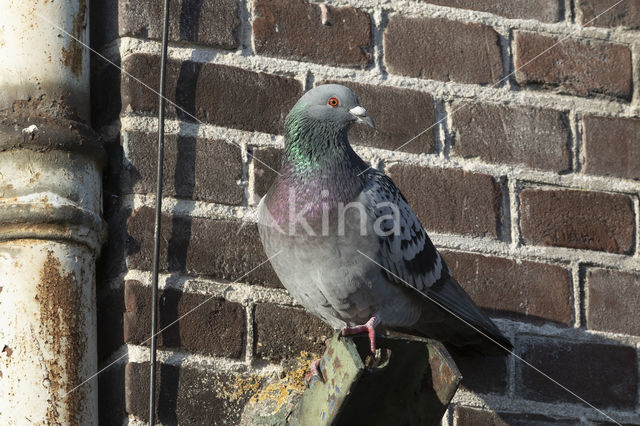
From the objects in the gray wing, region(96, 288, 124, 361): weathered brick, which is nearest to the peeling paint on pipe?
region(96, 288, 124, 361): weathered brick

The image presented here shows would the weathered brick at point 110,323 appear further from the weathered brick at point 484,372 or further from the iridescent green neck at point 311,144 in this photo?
the weathered brick at point 484,372

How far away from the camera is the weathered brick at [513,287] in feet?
6.64

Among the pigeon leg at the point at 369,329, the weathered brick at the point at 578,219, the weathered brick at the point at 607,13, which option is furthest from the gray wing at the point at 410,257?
the weathered brick at the point at 607,13

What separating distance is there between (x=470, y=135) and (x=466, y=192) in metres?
0.13

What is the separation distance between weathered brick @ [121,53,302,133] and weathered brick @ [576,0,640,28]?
2.41 ft

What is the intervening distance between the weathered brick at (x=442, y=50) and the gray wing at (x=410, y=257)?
11.1 inches

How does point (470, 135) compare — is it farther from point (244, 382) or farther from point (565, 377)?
point (244, 382)

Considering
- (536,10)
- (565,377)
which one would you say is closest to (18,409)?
(565,377)

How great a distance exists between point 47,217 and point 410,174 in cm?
76

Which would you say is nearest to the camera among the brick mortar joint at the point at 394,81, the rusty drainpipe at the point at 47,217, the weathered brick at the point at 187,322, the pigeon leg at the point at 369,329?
the pigeon leg at the point at 369,329

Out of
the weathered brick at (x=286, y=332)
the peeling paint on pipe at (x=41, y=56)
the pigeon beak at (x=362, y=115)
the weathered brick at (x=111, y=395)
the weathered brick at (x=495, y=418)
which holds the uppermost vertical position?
the peeling paint on pipe at (x=41, y=56)

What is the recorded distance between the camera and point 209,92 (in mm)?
1988

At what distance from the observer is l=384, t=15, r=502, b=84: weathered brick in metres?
2.12

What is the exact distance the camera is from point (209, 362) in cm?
179
